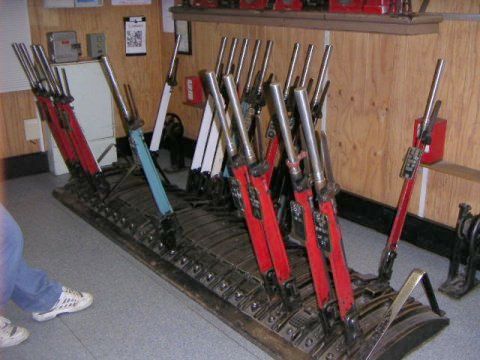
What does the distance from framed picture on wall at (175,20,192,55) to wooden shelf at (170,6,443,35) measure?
0.09m

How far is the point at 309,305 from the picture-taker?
254cm

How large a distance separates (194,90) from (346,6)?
1667 mm

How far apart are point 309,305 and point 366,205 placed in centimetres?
133

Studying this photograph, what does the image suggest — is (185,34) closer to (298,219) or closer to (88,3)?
(88,3)

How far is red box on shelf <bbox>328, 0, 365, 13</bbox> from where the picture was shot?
3230 mm

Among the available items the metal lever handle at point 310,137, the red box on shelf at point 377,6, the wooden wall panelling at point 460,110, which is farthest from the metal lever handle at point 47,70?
the wooden wall panelling at point 460,110

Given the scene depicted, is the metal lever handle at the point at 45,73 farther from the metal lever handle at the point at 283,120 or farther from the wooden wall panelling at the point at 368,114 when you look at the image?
the metal lever handle at the point at 283,120

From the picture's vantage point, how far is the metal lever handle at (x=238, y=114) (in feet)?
7.11

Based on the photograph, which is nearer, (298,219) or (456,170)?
(298,219)

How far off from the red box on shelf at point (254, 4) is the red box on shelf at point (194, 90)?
75 centimetres

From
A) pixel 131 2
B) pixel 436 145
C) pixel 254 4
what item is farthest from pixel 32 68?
pixel 436 145

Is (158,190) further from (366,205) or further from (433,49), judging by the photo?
(433,49)

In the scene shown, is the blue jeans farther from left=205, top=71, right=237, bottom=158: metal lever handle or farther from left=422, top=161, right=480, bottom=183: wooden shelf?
left=422, top=161, right=480, bottom=183: wooden shelf

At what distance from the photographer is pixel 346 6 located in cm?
330
